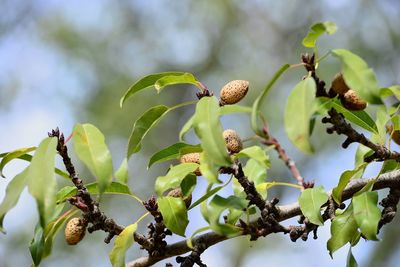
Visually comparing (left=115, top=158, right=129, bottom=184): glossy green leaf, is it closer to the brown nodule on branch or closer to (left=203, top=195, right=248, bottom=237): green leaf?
(left=203, top=195, right=248, bottom=237): green leaf

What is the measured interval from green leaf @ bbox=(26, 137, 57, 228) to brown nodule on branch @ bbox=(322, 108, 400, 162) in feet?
1.08

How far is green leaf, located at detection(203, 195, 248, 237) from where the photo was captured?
2.48ft

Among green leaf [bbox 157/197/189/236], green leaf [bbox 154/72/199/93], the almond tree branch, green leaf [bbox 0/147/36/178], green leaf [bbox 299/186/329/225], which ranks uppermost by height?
green leaf [bbox 154/72/199/93]

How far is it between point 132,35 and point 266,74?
5.85 ft

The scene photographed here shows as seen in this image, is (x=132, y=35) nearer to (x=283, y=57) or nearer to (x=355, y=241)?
(x=283, y=57)

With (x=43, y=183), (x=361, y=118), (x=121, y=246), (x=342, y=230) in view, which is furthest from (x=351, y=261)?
(x=43, y=183)

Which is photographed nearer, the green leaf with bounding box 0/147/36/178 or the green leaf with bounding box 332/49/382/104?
the green leaf with bounding box 332/49/382/104

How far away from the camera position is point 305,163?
20.1 ft

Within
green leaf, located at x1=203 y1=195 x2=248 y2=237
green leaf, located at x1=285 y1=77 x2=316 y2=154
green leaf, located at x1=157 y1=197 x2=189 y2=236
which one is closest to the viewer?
green leaf, located at x1=285 y1=77 x2=316 y2=154

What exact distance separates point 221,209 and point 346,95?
0.63ft

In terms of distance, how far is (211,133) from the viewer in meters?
0.67

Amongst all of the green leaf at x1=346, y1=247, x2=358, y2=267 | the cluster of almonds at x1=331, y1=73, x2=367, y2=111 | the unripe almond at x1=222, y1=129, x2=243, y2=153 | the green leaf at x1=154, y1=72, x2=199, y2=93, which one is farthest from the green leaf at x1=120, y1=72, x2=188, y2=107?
the green leaf at x1=346, y1=247, x2=358, y2=267

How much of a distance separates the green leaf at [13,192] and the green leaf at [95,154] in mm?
60

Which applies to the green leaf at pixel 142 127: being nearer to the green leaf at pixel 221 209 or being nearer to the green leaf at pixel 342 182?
the green leaf at pixel 221 209
